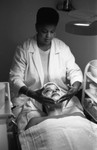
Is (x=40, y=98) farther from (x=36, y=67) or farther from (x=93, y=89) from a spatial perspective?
(x=93, y=89)

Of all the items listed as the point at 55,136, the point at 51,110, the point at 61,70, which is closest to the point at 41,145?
the point at 55,136

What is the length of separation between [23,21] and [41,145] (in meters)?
1.38

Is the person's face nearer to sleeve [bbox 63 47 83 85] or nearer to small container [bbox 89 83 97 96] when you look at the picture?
sleeve [bbox 63 47 83 85]

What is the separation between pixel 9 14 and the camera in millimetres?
2410

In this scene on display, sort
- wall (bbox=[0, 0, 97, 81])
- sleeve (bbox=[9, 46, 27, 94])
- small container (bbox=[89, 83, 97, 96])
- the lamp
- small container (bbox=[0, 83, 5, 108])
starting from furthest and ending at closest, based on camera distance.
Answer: wall (bbox=[0, 0, 97, 81]) → small container (bbox=[89, 83, 97, 96]) → sleeve (bbox=[9, 46, 27, 94]) → the lamp → small container (bbox=[0, 83, 5, 108])

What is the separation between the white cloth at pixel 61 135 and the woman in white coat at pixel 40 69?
30 centimetres

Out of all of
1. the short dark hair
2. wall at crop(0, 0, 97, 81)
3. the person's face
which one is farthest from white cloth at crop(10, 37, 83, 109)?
wall at crop(0, 0, 97, 81)

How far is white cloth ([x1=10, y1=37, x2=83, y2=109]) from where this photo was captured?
209 centimetres

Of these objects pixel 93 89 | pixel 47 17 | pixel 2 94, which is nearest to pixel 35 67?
pixel 47 17

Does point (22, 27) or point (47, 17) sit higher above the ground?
point (47, 17)

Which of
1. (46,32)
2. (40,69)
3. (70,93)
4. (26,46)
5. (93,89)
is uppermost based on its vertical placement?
(46,32)

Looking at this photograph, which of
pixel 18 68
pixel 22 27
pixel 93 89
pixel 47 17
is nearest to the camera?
pixel 47 17

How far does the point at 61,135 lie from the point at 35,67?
29.9 inches

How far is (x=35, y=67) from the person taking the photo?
83.2 inches
